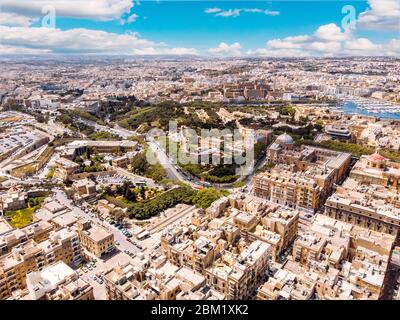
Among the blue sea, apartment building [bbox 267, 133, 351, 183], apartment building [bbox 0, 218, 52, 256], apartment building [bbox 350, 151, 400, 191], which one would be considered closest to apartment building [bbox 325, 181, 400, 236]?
apartment building [bbox 350, 151, 400, 191]

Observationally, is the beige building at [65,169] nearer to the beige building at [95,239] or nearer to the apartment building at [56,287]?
the beige building at [95,239]

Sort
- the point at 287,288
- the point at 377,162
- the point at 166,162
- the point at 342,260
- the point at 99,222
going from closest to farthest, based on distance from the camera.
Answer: the point at 287,288, the point at 342,260, the point at 99,222, the point at 377,162, the point at 166,162

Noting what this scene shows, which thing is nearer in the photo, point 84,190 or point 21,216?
point 21,216

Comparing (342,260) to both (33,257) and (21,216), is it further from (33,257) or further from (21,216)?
(21,216)

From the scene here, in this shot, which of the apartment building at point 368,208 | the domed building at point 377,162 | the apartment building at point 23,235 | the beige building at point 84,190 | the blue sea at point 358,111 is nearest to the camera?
the apartment building at point 23,235

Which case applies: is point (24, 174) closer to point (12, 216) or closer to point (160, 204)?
point (12, 216)

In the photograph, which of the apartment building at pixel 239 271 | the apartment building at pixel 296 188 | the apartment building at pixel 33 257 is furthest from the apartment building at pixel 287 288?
the apartment building at pixel 33 257

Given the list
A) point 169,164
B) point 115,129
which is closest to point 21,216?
point 169,164

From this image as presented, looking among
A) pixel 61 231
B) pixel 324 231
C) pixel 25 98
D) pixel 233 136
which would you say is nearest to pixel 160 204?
pixel 61 231
